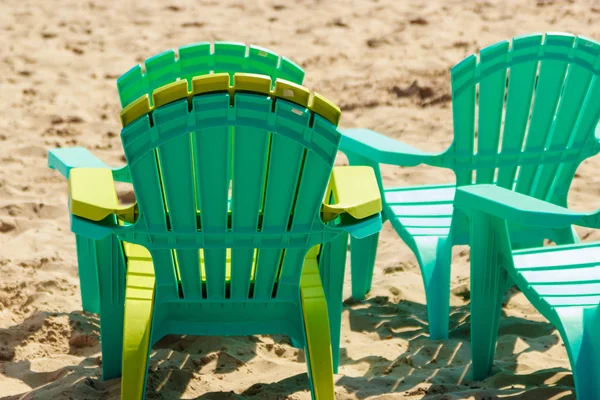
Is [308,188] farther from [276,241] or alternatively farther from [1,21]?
[1,21]

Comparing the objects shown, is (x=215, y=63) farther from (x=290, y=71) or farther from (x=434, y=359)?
(x=434, y=359)

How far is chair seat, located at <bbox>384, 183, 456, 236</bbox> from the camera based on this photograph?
4.00 m

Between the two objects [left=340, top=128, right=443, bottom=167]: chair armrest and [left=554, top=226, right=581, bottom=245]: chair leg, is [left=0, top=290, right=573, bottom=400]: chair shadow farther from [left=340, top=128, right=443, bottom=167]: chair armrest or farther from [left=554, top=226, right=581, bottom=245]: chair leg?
[left=340, top=128, right=443, bottom=167]: chair armrest

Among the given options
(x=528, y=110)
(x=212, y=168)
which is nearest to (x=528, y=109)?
(x=528, y=110)

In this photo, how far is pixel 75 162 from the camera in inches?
148

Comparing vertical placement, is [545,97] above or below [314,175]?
above

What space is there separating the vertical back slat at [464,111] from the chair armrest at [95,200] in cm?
151

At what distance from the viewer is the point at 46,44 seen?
312 inches

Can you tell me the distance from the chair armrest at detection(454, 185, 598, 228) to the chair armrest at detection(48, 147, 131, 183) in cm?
144

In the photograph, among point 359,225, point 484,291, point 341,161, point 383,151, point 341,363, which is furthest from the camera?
point 341,161

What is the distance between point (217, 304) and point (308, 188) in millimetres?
535

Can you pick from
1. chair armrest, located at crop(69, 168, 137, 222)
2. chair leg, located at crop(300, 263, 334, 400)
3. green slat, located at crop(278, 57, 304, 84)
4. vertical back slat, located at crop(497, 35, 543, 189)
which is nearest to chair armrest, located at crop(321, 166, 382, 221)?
chair leg, located at crop(300, 263, 334, 400)

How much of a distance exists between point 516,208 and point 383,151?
3.55ft

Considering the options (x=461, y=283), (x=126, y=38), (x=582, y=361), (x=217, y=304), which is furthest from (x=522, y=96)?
(x=126, y=38)
